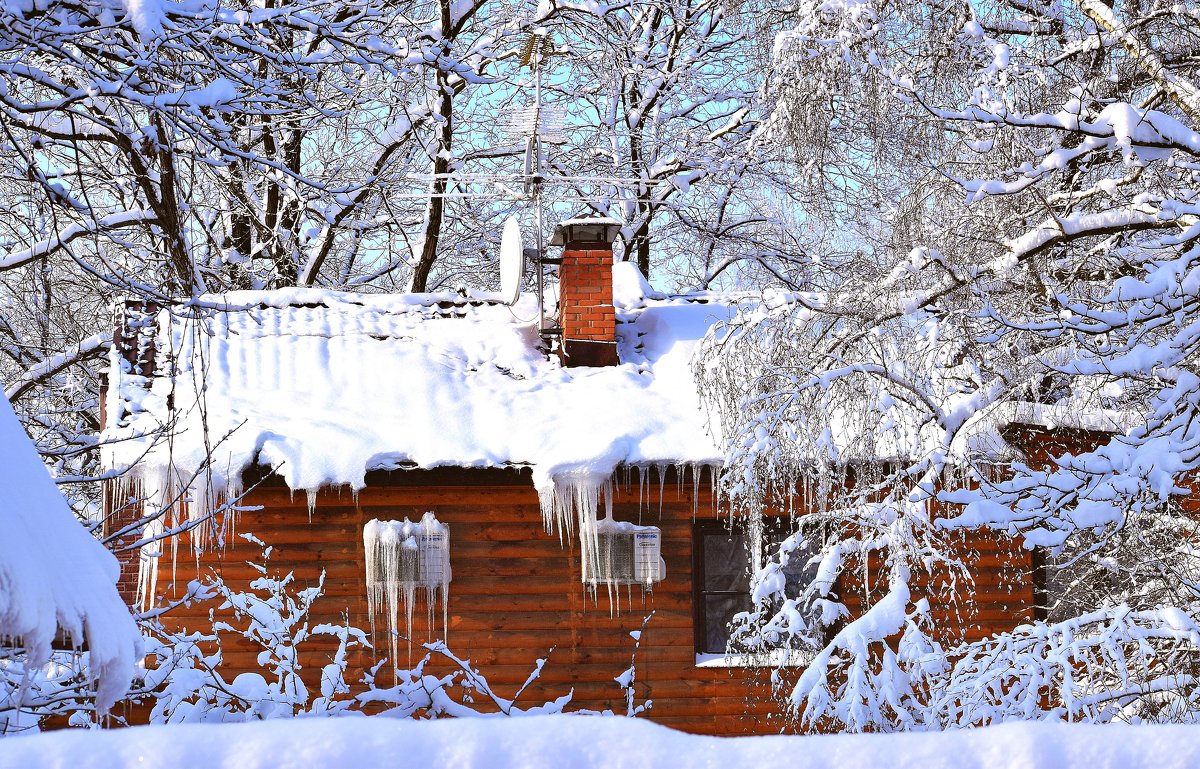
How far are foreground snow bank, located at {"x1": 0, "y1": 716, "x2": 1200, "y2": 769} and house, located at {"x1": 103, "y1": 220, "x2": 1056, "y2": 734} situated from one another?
779 centimetres

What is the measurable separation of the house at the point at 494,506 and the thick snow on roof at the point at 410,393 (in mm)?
26

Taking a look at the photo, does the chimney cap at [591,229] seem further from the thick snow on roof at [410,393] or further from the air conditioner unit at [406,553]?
the air conditioner unit at [406,553]

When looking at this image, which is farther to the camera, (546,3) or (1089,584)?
(546,3)

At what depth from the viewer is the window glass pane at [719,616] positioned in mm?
10422

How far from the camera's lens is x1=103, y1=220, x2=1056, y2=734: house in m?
9.34

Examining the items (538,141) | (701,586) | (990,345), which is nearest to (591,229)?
(538,141)

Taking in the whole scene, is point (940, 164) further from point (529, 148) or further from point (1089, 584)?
point (529, 148)

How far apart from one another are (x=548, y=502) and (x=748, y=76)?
927 centimetres

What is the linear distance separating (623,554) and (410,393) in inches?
89.4

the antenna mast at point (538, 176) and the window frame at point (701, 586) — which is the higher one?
the antenna mast at point (538, 176)

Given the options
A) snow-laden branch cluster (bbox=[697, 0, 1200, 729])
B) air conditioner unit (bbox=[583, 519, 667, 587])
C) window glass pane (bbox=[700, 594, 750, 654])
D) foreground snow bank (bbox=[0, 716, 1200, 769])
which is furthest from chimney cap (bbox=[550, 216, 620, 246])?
foreground snow bank (bbox=[0, 716, 1200, 769])

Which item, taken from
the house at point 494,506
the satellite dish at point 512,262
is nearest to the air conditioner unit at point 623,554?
the house at point 494,506

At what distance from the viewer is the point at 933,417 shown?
699 cm

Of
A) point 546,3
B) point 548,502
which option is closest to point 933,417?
point 548,502
